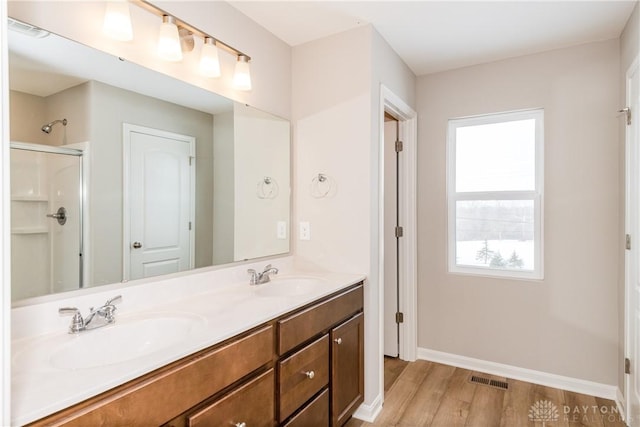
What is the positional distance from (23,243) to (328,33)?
6.59ft

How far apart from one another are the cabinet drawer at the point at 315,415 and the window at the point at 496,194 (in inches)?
65.5

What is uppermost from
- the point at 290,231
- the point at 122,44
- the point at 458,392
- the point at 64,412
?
the point at 122,44

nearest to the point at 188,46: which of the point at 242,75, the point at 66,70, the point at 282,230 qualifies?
the point at 242,75

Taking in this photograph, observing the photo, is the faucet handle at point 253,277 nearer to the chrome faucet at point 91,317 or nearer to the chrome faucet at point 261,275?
the chrome faucet at point 261,275

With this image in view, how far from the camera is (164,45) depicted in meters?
1.58

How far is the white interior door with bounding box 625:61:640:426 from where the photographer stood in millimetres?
1945

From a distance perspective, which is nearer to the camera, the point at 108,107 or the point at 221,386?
the point at 221,386

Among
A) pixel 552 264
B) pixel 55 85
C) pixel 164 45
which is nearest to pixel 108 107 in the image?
pixel 55 85

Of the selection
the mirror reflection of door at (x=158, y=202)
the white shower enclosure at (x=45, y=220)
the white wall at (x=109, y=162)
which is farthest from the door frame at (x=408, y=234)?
the white shower enclosure at (x=45, y=220)

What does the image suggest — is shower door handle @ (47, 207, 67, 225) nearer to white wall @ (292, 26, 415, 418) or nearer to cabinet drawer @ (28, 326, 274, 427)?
cabinet drawer @ (28, 326, 274, 427)

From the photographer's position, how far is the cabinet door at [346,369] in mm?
1891

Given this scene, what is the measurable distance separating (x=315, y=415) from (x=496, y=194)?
83.6 inches

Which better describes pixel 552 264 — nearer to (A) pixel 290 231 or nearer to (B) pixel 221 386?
(A) pixel 290 231

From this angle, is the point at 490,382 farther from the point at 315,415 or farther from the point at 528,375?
the point at 315,415
